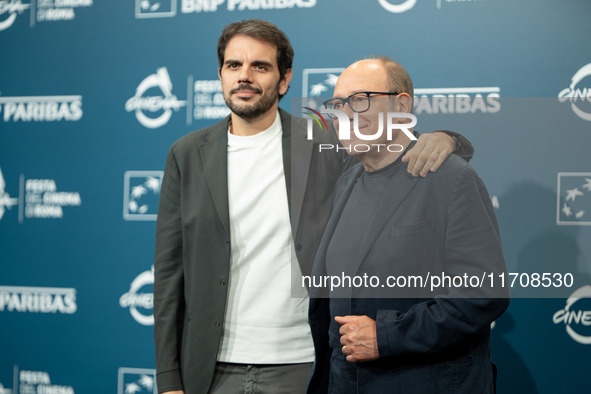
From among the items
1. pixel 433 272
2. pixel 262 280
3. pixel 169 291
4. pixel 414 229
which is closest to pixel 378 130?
pixel 414 229

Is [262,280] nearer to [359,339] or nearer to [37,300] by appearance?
[359,339]

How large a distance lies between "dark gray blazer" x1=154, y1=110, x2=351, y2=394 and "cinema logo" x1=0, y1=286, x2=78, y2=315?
140 cm

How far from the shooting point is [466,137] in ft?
6.18

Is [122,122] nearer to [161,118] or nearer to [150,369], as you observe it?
[161,118]

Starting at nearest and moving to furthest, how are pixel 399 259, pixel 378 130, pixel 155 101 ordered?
1. pixel 399 259
2. pixel 378 130
3. pixel 155 101

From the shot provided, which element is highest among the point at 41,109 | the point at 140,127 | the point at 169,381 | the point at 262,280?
the point at 41,109

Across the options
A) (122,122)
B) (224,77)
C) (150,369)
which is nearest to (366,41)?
(224,77)

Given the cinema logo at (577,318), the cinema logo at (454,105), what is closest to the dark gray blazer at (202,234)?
the cinema logo at (454,105)

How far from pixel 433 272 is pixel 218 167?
0.86 meters

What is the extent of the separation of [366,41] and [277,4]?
510mm

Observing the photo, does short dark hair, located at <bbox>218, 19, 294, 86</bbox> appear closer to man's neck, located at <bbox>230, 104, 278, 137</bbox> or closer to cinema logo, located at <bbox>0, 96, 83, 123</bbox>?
man's neck, located at <bbox>230, 104, 278, 137</bbox>

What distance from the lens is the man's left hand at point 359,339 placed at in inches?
65.0

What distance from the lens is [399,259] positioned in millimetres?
1653

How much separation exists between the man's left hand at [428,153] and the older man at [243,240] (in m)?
0.34
